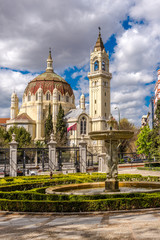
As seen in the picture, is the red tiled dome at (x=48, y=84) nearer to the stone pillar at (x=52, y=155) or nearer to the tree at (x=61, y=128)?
the tree at (x=61, y=128)

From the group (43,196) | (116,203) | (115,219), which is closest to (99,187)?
(43,196)

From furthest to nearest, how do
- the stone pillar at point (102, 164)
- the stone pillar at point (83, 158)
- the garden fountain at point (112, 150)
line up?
1. the stone pillar at point (102, 164)
2. the stone pillar at point (83, 158)
3. the garden fountain at point (112, 150)

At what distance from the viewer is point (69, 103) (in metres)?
83.3

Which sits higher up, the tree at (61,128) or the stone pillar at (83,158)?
the tree at (61,128)

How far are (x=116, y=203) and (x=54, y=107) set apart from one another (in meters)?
67.6

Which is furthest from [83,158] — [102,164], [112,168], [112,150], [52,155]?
[112,168]

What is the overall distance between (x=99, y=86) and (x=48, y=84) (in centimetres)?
1924

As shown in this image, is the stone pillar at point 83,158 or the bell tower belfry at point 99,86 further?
the bell tower belfry at point 99,86

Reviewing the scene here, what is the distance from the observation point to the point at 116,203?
342 inches

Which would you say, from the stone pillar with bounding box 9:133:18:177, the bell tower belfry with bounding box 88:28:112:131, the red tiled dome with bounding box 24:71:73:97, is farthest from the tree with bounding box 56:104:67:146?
the stone pillar with bounding box 9:133:18:177

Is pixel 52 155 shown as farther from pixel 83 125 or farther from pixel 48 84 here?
pixel 48 84

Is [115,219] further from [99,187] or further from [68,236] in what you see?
[99,187]

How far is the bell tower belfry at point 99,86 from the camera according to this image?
231 ft

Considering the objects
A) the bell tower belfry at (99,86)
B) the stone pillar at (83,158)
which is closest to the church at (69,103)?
the bell tower belfry at (99,86)
